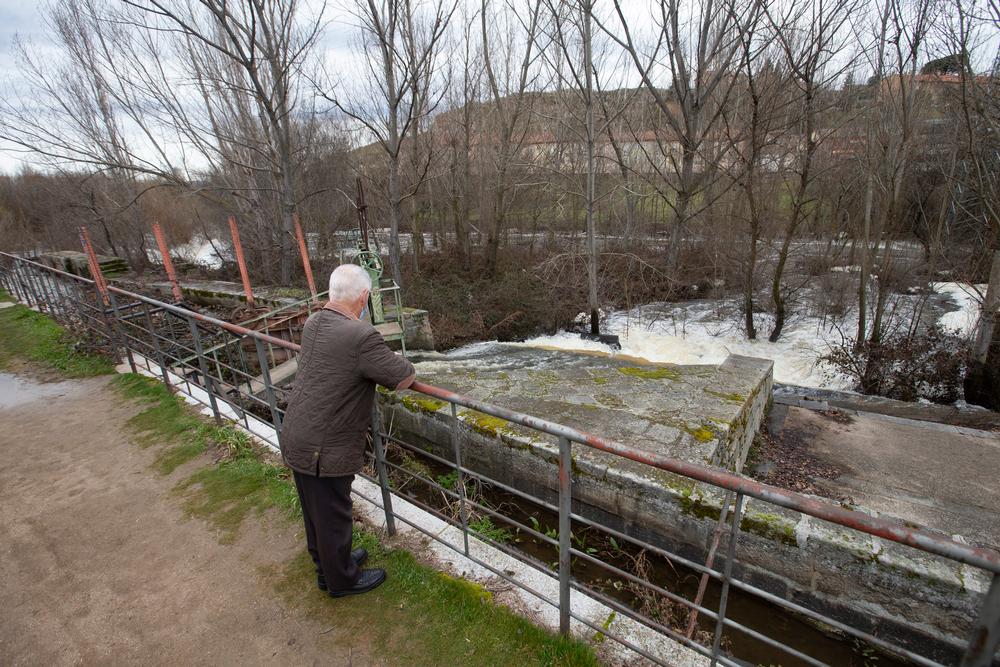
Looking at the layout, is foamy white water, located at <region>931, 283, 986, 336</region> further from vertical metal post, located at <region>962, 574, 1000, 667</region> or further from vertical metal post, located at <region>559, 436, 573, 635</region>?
vertical metal post, located at <region>559, 436, 573, 635</region>

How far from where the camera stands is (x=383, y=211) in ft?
58.6

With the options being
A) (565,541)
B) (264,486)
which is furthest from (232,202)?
(565,541)

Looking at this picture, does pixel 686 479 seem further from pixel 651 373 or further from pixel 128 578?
pixel 128 578

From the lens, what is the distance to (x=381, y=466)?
2.68 m

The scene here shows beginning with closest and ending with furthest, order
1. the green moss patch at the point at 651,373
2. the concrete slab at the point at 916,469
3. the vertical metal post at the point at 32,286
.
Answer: the concrete slab at the point at 916,469, the green moss patch at the point at 651,373, the vertical metal post at the point at 32,286

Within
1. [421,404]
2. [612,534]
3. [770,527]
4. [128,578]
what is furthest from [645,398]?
[128,578]

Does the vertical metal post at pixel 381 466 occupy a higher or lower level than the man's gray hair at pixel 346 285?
lower

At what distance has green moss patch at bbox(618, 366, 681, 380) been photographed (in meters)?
5.56

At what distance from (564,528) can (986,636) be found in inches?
51.0

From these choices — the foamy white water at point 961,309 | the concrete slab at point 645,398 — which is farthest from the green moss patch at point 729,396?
the foamy white water at point 961,309

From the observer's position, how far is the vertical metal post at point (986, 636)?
112 cm

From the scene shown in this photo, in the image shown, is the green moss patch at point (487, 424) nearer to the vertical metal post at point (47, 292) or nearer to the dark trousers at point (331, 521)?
the dark trousers at point (331, 521)

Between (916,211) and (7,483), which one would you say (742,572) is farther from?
(916,211)

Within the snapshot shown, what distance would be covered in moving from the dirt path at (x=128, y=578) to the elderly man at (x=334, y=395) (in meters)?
0.58
